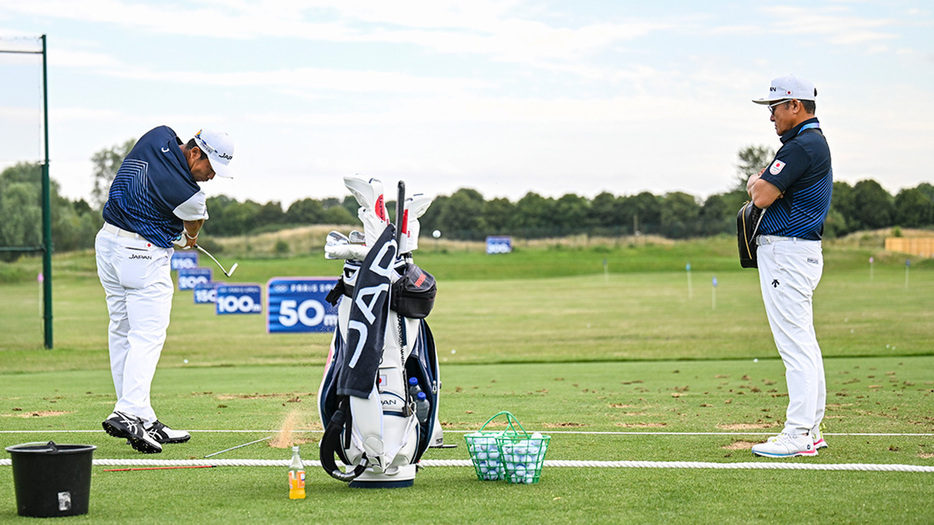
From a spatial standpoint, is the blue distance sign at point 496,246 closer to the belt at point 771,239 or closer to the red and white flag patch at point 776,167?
the belt at point 771,239

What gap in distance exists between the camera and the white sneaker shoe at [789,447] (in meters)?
6.52

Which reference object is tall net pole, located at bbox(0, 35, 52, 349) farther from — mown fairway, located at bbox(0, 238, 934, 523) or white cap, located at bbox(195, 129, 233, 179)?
white cap, located at bbox(195, 129, 233, 179)

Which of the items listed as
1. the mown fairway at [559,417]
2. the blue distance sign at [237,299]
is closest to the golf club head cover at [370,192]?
the mown fairway at [559,417]

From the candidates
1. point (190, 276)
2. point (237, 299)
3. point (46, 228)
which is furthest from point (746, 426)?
point (190, 276)

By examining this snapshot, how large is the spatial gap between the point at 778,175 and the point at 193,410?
5.61 metres

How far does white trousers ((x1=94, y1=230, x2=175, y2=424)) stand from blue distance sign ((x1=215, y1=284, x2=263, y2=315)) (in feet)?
48.4

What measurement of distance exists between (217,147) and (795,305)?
4037 mm

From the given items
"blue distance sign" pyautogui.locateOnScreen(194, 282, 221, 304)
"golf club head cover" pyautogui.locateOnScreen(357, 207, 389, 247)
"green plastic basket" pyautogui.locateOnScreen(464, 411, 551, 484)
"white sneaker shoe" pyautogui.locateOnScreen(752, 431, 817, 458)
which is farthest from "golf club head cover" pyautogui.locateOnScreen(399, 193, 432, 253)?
"blue distance sign" pyautogui.locateOnScreen(194, 282, 221, 304)

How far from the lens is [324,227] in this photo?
6200cm

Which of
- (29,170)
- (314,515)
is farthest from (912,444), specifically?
(29,170)

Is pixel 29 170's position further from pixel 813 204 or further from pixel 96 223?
pixel 96 223

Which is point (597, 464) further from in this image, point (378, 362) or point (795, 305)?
point (795, 305)

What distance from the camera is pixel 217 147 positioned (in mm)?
7500

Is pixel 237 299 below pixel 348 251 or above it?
below
